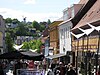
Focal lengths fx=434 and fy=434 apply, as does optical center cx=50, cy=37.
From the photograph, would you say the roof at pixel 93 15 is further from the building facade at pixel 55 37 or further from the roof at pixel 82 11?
the building facade at pixel 55 37

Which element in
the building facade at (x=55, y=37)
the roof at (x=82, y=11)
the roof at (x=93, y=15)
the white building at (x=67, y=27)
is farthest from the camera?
the building facade at (x=55, y=37)

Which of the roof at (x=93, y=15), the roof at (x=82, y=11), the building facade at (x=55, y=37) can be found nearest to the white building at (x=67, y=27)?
the roof at (x=82, y=11)

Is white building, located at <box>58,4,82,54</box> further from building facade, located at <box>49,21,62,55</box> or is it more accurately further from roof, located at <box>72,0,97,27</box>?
building facade, located at <box>49,21,62,55</box>

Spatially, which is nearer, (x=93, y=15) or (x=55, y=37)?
(x=93, y=15)

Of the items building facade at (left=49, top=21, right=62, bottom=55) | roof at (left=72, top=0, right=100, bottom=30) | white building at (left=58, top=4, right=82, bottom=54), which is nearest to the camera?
roof at (left=72, top=0, right=100, bottom=30)

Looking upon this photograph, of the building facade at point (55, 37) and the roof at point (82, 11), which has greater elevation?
the roof at point (82, 11)

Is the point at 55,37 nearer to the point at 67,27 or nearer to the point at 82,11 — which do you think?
the point at 67,27

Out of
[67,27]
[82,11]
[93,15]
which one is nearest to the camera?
[93,15]

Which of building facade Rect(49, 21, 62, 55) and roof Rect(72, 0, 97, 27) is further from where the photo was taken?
building facade Rect(49, 21, 62, 55)

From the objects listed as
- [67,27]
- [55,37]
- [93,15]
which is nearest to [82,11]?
[67,27]

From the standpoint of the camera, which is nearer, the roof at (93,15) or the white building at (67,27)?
the roof at (93,15)

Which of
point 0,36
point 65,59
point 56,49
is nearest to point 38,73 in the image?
point 65,59

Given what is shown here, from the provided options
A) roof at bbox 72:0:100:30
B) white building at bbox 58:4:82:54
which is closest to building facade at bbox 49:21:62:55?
white building at bbox 58:4:82:54

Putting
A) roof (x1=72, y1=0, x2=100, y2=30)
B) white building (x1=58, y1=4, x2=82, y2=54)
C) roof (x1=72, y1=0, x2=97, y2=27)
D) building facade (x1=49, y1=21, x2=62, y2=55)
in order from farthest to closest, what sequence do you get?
building facade (x1=49, y1=21, x2=62, y2=55) < white building (x1=58, y1=4, x2=82, y2=54) < roof (x1=72, y1=0, x2=97, y2=27) < roof (x1=72, y1=0, x2=100, y2=30)
